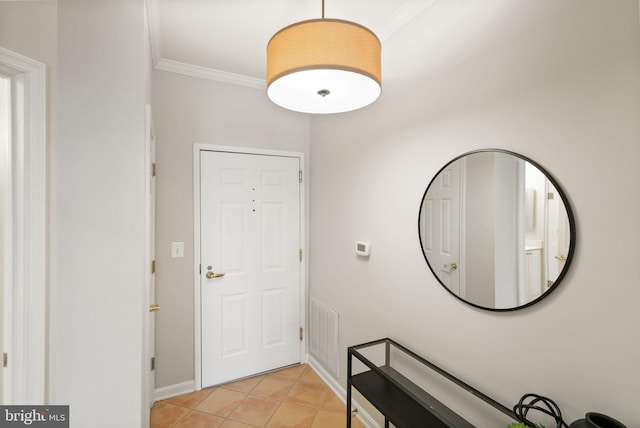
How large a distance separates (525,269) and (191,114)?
7.92ft

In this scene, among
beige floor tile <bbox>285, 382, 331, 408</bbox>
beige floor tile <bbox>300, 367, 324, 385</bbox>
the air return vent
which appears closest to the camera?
beige floor tile <bbox>285, 382, 331, 408</bbox>

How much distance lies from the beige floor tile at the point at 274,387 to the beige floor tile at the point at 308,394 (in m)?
0.05

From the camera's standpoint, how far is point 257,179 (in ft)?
8.71

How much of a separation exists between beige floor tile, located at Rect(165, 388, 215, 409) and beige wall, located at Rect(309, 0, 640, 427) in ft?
4.54

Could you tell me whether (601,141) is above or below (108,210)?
above

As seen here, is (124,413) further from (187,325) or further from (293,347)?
(293,347)

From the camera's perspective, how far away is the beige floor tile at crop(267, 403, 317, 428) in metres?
2.08

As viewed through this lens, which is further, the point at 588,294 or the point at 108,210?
the point at 108,210

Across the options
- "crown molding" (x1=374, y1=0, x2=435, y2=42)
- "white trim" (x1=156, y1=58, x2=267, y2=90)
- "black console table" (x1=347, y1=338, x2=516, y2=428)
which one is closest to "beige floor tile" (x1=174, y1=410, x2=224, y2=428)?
"black console table" (x1=347, y1=338, x2=516, y2=428)

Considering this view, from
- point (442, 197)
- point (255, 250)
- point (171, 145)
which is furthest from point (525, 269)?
point (171, 145)

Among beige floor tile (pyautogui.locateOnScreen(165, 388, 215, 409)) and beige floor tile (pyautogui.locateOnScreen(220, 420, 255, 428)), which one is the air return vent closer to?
beige floor tile (pyautogui.locateOnScreen(220, 420, 255, 428))

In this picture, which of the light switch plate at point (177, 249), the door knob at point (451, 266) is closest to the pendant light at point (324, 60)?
the door knob at point (451, 266)

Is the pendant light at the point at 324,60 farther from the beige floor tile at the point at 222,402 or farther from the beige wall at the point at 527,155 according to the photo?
the beige floor tile at the point at 222,402

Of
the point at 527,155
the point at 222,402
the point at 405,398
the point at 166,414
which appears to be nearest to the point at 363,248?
the point at 405,398
